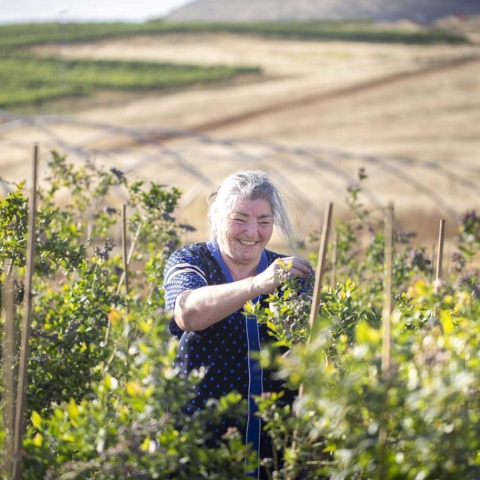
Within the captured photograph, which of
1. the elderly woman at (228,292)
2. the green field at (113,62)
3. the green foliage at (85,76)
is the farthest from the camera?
the green field at (113,62)

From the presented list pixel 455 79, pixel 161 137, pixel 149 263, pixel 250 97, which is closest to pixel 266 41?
pixel 250 97

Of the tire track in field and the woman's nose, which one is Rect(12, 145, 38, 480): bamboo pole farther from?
the tire track in field

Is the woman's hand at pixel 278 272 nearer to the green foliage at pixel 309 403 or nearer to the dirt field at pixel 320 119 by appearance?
the green foliage at pixel 309 403

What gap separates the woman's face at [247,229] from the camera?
2.52m

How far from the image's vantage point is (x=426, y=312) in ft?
8.49

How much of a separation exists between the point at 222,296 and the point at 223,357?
29 cm

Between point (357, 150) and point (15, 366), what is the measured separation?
66.8 feet

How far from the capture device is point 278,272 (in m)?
2.21

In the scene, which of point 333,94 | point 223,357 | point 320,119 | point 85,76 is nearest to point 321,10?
point 85,76

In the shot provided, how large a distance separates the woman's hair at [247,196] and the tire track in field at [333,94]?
78.2 feet

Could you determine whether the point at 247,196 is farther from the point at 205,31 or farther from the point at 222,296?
the point at 205,31

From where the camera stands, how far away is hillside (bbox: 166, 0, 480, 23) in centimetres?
3594

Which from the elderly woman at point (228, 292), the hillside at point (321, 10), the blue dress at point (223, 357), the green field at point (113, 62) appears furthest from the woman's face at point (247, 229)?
the hillside at point (321, 10)

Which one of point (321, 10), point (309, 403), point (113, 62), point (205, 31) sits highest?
point (321, 10)
